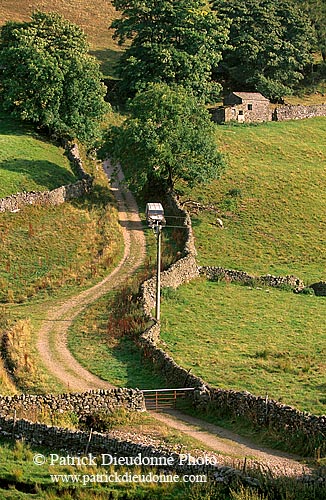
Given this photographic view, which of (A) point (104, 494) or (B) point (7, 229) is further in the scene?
A: (B) point (7, 229)

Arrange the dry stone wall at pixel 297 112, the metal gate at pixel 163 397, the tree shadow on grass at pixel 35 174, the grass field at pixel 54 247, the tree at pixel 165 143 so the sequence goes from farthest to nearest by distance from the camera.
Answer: the dry stone wall at pixel 297 112 < the tree shadow on grass at pixel 35 174 < the tree at pixel 165 143 < the grass field at pixel 54 247 < the metal gate at pixel 163 397

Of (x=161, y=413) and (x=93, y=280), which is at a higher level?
(x=93, y=280)

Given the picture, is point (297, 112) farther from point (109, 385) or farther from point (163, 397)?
point (163, 397)

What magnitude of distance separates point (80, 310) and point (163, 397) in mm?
11287

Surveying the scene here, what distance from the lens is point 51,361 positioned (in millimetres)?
34438

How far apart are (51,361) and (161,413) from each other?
6.32 m

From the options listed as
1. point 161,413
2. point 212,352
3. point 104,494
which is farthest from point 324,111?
point 104,494

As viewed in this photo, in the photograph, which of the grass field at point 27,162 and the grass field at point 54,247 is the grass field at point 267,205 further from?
the grass field at point 27,162

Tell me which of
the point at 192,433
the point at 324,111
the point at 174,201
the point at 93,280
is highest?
the point at 324,111

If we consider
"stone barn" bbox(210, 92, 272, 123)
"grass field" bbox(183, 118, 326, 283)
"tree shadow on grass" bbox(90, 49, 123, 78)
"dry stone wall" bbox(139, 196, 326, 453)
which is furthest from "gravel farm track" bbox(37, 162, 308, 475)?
"tree shadow on grass" bbox(90, 49, 123, 78)

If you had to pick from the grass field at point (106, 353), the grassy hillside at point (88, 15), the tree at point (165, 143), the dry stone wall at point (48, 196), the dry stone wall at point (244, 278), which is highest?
the grassy hillside at point (88, 15)

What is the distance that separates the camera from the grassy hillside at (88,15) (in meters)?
107

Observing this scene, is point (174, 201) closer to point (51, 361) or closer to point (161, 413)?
point (51, 361)

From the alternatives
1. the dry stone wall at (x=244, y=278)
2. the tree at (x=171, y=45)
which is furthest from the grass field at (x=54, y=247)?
the tree at (x=171, y=45)
